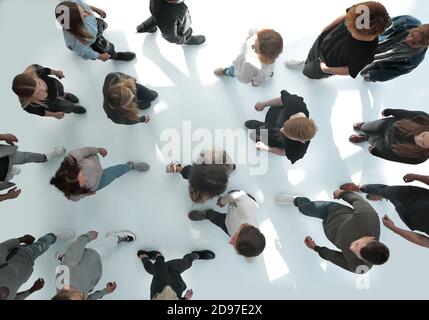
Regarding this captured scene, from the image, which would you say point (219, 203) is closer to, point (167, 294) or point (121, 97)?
point (167, 294)

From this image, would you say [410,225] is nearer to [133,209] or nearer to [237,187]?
[237,187]

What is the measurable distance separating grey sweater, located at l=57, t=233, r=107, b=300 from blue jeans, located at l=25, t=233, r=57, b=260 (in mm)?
406

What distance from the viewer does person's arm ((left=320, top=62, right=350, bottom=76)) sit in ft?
8.83

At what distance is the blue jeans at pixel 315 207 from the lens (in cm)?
283

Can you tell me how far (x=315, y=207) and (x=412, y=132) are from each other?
37.9 inches

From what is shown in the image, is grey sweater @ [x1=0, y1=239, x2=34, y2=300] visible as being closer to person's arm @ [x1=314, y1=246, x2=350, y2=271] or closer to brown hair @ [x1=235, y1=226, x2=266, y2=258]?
brown hair @ [x1=235, y1=226, x2=266, y2=258]

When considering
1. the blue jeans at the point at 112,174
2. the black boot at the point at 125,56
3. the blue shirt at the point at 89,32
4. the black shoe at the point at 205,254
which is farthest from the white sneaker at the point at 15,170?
the black shoe at the point at 205,254

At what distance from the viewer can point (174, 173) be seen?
341 centimetres

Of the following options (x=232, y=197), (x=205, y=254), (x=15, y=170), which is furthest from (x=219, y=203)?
(x=15, y=170)

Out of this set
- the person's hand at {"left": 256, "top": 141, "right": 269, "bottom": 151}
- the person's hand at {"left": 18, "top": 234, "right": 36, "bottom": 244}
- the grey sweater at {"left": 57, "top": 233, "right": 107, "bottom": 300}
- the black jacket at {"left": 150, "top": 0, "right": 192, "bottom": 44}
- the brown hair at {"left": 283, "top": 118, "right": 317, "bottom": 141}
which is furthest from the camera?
the person's hand at {"left": 256, "top": 141, "right": 269, "bottom": 151}

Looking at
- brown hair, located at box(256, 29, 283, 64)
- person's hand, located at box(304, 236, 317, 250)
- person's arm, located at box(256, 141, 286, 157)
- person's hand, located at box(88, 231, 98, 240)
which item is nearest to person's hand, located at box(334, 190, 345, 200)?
person's hand, located at box(304, 236, 317, 250)

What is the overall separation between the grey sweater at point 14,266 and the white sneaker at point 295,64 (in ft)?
9.49

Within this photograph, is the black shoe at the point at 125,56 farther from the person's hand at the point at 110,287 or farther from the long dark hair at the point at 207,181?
the person's hand at the point at 110,287
